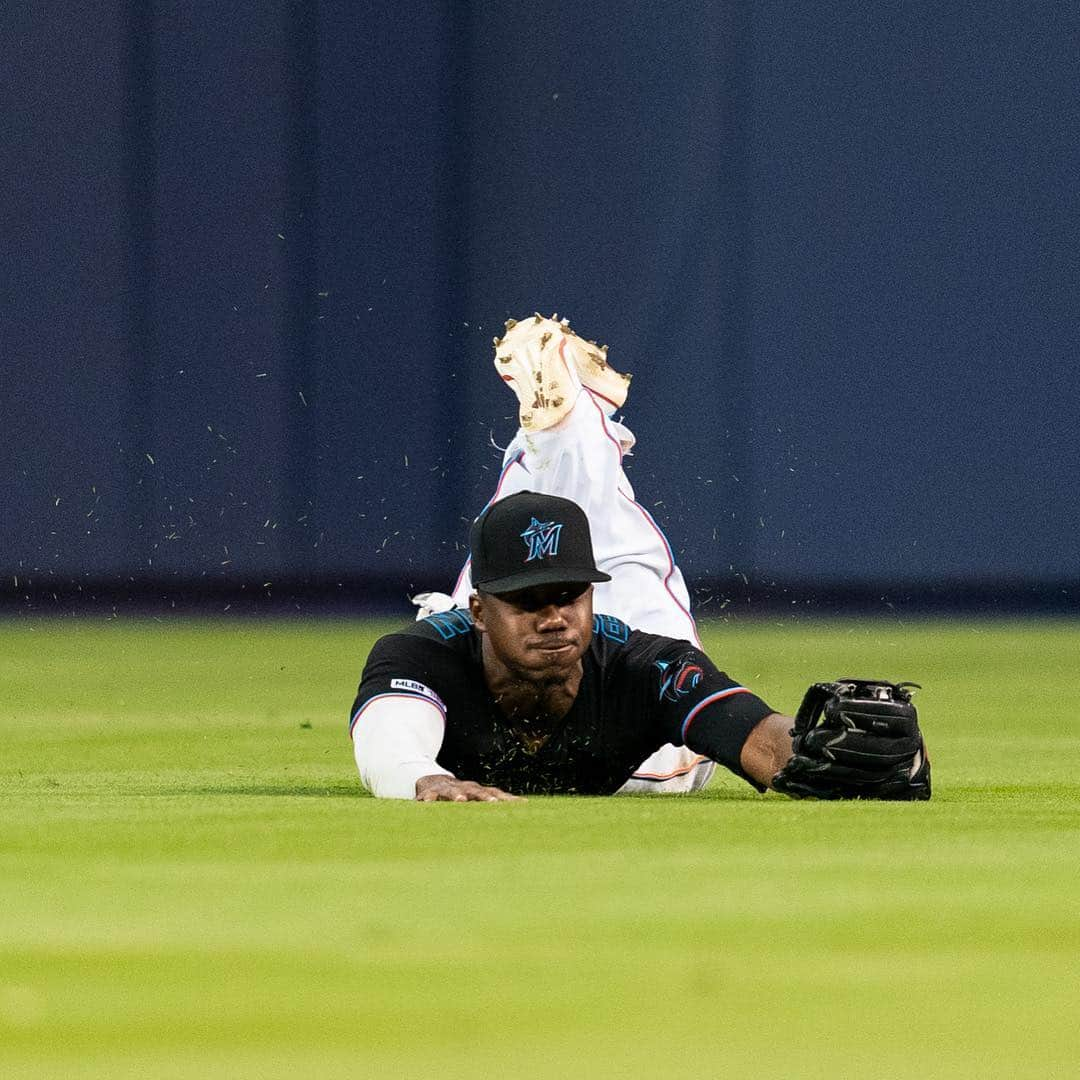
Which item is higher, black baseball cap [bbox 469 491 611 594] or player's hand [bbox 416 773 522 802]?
black baseball cap [bbox 469 491 611 594]

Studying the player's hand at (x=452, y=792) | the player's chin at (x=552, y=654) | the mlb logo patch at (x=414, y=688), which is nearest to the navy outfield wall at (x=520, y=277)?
the mlb logo patch at (x=414, y=688)

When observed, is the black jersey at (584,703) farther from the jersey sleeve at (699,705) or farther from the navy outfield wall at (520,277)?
the navy outfield wall at (520,277)

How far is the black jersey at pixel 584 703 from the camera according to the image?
13.5ft

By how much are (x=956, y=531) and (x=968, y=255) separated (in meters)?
1.42

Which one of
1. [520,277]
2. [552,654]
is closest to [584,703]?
[552,654]

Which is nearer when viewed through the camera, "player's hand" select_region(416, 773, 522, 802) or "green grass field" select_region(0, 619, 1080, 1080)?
"green grass field" select_region(0, 619, 1080, 1080)

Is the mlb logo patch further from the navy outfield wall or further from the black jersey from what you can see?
the navy outfield wall

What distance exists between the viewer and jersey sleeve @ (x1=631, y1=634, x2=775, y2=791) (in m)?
4.05

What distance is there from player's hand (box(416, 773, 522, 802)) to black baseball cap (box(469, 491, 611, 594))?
1.11ft

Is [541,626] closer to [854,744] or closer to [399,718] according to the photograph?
[399,718]

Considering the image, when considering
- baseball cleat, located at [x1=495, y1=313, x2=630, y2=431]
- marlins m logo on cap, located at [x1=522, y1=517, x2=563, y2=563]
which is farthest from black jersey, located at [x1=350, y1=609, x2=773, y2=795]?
baseball cleat, located at [x1=495, y1=313, x2=630, y2=431]

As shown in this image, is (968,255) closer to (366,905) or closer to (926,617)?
(926,617)

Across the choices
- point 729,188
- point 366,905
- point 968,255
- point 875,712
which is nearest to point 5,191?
point 729,188

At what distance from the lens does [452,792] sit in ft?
12.5
